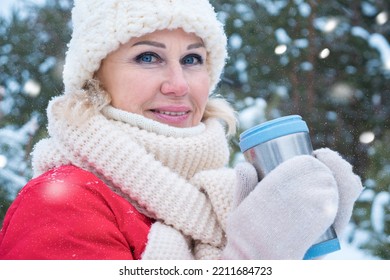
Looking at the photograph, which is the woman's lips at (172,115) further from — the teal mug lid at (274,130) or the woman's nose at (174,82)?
the teal mug lid at (274,130)

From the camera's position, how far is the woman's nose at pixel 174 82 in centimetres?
79

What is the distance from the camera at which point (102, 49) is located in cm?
80

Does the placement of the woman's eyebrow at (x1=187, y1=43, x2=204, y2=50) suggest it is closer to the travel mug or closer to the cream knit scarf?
the cream knit scarf

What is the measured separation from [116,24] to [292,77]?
0.63 m

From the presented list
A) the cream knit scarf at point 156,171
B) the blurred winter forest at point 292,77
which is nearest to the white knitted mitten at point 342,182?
the cream knit scarf at point 156,171

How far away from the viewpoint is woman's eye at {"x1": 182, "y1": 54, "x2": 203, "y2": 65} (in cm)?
84

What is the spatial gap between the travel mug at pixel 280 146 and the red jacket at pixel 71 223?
0.18 meters

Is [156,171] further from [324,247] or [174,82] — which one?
[324,247]

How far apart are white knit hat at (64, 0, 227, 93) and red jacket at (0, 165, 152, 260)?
7.2 inches

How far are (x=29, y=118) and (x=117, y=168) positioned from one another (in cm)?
55

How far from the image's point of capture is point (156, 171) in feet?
2.43

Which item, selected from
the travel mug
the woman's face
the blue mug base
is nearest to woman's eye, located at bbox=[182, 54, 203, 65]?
the woman's face

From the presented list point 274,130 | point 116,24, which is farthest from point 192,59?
point 274,130
